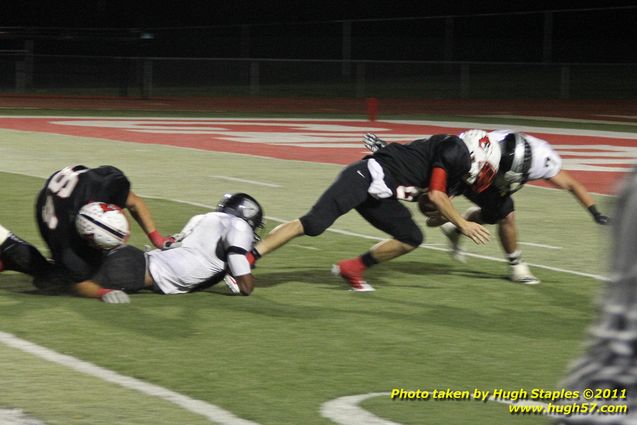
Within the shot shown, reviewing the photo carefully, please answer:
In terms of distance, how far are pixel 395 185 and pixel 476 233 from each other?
0.79m

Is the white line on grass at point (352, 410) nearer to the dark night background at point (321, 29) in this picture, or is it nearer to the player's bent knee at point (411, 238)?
the player's bent knee at point (411, 238)

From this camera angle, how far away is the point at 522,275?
8680 millimetres

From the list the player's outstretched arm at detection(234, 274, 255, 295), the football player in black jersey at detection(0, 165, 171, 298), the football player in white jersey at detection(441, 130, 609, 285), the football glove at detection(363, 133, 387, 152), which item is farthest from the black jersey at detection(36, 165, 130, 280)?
the football player in white jersey at detection(441, 130, 609, 285)

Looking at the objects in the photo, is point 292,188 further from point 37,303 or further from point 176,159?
point 37,303

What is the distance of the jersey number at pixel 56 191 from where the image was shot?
7.55 m

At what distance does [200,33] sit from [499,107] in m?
11.0

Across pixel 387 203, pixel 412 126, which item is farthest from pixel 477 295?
pixel 412 126

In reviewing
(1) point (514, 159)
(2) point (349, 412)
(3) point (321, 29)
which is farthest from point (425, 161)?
(3) point (321, 29)

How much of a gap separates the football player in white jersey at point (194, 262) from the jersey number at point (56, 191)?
0.45 metres

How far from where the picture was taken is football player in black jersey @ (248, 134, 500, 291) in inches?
313

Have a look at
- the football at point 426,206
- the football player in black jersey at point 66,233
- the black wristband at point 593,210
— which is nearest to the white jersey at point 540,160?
the black wristband at point 593,210

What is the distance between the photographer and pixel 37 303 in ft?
25.1

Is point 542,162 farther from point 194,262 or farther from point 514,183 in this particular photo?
point 194,262

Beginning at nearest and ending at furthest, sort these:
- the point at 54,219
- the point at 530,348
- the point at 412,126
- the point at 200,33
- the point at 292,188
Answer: the point at 530,348 < the point at 54,219 < the point at 292,188 < the point at 412,126 < the point at 200,33
